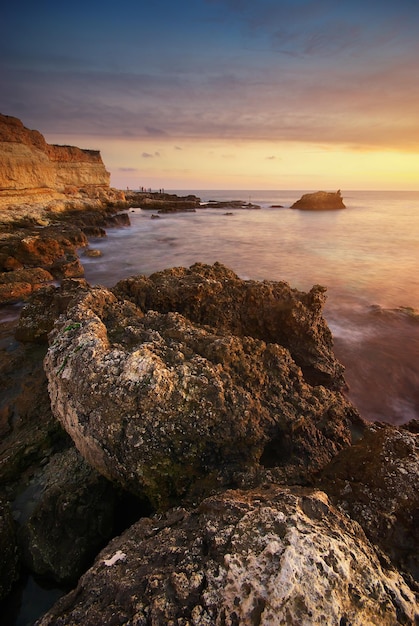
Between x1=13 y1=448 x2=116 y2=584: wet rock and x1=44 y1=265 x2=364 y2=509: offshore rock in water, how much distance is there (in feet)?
0.84

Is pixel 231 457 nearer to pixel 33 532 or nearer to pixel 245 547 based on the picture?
pixel 245 547

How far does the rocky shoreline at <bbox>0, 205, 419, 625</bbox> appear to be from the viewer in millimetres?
1388

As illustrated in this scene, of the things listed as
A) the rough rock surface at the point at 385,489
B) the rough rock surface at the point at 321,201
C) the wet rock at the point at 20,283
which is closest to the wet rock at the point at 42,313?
the wet rock at the point at 20,283

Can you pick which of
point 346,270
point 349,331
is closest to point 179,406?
point 349,331

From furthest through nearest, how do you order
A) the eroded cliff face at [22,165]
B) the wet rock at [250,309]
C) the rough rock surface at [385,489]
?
the eroded cliff face at [22,165], the wet rock at [250,309], the rough rock surface at [385,489]

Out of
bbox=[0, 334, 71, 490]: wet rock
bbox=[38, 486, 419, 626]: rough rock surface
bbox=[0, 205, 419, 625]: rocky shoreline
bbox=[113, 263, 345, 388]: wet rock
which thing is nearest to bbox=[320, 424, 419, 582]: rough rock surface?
bbox=[0, 205, 419, 625]: rocky shoreline

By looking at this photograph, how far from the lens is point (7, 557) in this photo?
2471 mm

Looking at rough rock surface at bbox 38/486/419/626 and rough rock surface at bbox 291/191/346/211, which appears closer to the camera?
rough rock surface at bbox 38/486/419/626

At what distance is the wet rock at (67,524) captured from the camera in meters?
2.48

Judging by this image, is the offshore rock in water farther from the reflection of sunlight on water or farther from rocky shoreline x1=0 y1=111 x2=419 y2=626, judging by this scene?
the reflection of sunlight on water

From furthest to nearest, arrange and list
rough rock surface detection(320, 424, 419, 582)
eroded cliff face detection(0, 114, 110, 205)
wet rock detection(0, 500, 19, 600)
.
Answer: eroded cliff face detection(0, 114, 110, 205) < wet rock detection(0, 500, 19, 600) < rough rock surface detection(320, 424, 419, 582)

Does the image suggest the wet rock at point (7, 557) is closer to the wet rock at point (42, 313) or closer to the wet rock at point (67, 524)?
the wet rock at point (67, 524)

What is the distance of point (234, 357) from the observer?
10.3 feet

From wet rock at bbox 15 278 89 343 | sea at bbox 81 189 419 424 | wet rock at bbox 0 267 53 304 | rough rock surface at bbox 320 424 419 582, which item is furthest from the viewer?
wet rock at bbox 0 267 53 304
